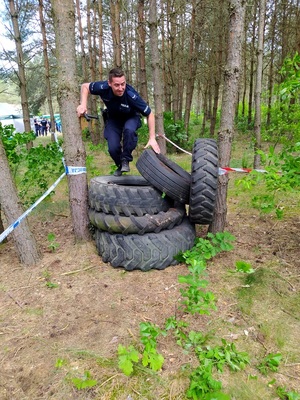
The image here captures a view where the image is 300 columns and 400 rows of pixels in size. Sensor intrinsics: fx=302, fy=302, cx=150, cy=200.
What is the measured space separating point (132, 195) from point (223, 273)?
120cm

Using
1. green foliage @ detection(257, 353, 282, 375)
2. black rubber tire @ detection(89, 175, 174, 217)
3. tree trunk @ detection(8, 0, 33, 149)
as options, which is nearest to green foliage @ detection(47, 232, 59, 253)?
black rubber tire @ detection(89, 175, 174, 217)

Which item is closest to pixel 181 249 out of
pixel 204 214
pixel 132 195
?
pixel 204 214

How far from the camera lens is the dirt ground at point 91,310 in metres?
1.82

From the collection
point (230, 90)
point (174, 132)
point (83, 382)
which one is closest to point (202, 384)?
point (83, 382)

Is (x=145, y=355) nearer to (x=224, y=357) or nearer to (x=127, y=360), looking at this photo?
(x=127, y=360)

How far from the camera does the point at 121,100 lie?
360 cm

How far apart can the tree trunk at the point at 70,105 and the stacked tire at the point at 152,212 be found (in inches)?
9.0

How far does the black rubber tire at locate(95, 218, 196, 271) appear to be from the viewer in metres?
3.05

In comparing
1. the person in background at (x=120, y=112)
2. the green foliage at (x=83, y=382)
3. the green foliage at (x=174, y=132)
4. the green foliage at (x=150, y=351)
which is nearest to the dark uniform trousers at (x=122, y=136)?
the person in background at (x=120, y=112)

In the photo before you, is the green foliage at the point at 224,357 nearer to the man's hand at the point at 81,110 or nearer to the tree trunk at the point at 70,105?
the tree trunk at the point at 70,105

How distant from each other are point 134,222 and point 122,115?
153 centimetres

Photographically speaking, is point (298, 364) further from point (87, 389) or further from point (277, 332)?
point (87, 389)

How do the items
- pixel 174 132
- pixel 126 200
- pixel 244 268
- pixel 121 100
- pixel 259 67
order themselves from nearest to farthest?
1. pixel 244 268
2. pixel 126 200
3. pixel 121 100
4. pixel 259 67
5. pixel 174 132

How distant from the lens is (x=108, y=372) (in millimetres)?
1851
